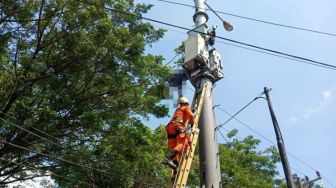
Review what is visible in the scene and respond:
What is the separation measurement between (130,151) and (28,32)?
4435 mm

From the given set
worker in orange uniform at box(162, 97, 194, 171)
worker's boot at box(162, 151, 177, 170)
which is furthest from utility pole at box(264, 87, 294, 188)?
worker's boot at box(162, 151, 177, 170)

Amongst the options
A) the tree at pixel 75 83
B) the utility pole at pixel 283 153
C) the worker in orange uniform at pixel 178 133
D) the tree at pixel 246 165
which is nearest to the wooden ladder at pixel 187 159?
the worker in orange uniform at pixel 178 133

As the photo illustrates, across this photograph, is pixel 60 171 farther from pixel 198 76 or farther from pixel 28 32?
pixel 198 76

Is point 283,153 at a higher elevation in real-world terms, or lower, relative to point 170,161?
higher

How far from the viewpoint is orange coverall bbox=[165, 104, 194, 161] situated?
7266mm

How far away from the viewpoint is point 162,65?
42.7ft

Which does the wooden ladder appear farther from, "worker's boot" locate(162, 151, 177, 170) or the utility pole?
the utility pole

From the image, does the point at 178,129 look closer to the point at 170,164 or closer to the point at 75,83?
the point at 170,164

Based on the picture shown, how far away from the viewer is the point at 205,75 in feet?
28.8

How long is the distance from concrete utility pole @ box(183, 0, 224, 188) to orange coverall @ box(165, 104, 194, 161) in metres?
0.33

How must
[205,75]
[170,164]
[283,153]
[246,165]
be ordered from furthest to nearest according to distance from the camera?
[246,165] < [283,153] < [205,75] < [170,164]

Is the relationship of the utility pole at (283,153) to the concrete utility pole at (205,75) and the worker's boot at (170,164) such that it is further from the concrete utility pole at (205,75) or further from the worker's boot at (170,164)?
the worker's boot at (170,164)

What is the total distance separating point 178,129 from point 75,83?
5.02 m

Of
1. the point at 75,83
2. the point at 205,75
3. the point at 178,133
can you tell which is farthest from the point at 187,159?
the point at 75,83
